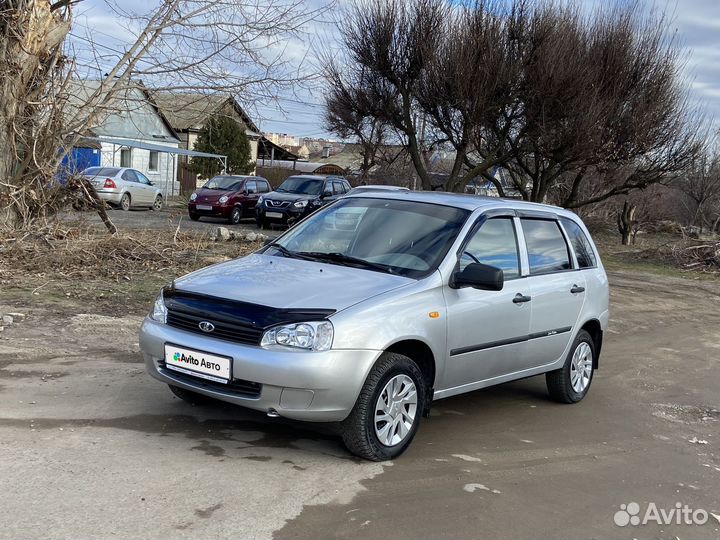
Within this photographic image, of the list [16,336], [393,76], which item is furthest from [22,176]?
[393,76]

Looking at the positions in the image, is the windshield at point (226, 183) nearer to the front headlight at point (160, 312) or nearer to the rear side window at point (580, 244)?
the rear side window at point (580, 244)

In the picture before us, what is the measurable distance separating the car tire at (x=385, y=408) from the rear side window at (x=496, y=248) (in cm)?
102

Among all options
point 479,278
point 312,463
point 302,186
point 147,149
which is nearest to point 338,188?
point 302,186

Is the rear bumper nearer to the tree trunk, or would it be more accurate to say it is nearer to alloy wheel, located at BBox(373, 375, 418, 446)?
the tree trunk

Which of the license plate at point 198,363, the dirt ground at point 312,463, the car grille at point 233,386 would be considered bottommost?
the dirt ground at point 312,463

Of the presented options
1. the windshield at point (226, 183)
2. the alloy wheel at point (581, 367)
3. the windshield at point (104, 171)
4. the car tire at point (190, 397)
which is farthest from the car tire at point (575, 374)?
the windshield at point (104, 171)

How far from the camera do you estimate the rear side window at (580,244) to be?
6.98 meters

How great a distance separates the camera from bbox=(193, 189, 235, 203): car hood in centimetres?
2430

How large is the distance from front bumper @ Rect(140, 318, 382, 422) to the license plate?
5 cm

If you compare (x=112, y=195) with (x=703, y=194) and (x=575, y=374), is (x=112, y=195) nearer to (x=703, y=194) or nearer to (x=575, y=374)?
(x=575, y=374)

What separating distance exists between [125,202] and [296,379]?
77.9ft

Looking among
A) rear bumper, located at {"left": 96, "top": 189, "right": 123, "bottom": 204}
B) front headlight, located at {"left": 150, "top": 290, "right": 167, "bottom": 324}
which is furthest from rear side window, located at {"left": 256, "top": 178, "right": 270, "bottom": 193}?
front headlight, located at {"left": 150, "top": 290, "right": 167, "bottom": 324}

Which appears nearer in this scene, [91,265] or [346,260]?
[346,260]

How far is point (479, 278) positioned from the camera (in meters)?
5.20
